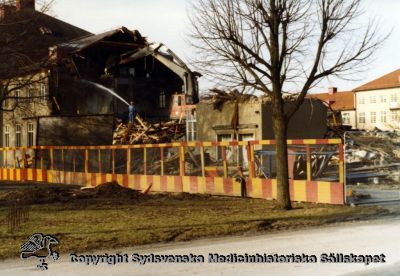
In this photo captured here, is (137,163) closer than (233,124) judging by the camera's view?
Yes

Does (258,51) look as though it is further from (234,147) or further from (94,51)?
(94,51)

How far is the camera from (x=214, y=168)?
20.3 metres

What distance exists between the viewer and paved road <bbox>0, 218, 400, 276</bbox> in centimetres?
792

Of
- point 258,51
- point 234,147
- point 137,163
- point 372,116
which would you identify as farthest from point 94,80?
point 372,116

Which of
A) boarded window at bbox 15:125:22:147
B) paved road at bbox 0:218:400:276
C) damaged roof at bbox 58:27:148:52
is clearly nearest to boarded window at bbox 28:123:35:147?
boarded window at bbox 15:125:22:147

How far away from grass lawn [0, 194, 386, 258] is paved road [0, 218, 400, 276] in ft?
2.59

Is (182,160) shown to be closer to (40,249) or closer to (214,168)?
(214,168)

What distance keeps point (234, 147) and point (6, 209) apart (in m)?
8.32

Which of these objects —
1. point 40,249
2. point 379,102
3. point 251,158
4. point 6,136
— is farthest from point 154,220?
point 379,102

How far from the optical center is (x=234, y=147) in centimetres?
2020

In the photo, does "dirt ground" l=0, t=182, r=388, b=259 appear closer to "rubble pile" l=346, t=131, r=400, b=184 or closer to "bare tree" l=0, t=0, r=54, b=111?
"rubble pile" l=346, t=131, r=400, b=184

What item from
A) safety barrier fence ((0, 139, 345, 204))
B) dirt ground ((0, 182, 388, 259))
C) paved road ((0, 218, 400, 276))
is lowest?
dirt ground ((0, 182, 388, 259))

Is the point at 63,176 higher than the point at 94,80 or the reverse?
the reverse

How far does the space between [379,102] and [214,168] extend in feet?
259
